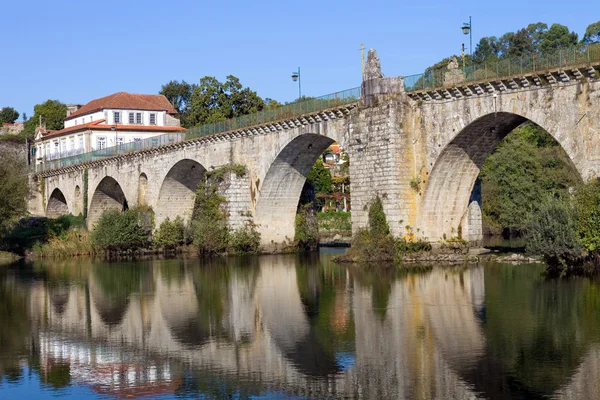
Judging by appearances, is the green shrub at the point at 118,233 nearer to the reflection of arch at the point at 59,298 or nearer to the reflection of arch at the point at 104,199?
the reflection of arch at the point at 104,199

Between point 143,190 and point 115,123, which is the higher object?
point 115,123

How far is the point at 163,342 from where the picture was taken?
19.5 m

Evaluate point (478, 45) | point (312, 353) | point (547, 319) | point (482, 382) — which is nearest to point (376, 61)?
point (547, 319)

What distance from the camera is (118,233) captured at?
51969mm

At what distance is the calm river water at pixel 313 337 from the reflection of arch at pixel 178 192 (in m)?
23.4

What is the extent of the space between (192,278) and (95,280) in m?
4.07

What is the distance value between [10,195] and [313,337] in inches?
1380

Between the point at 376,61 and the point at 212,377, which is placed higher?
the point at 376,61

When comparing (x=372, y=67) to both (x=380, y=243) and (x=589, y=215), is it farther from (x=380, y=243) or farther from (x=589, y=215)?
(x=589, y=215)

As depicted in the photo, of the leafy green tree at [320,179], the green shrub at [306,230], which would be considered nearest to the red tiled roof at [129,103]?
the leafy green tree at [320,179]

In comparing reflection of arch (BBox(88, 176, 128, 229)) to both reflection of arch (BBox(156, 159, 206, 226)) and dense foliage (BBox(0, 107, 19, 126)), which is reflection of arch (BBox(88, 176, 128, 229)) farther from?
dense foliage (BBox(0, 107, 19, 126))

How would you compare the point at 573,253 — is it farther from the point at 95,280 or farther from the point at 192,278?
the point at 95,280

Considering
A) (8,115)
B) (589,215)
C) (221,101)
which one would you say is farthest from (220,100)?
(8,115)

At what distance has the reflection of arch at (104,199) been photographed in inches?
2581
